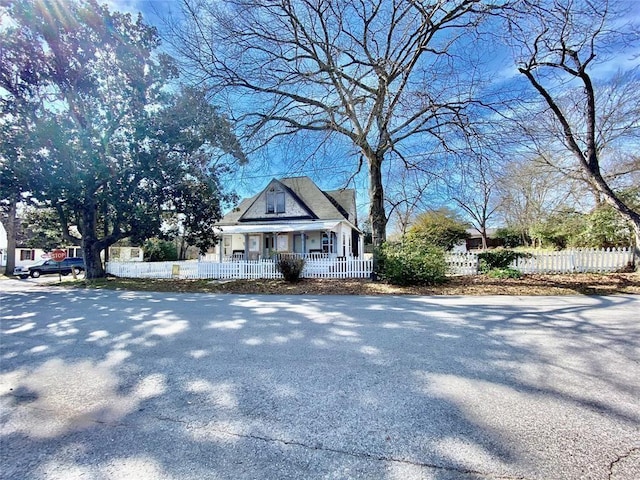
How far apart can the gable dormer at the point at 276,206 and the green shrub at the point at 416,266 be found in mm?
10378

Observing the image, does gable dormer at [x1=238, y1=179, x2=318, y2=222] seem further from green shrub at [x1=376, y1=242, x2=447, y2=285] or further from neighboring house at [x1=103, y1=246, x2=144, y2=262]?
neighboring house at [x1=103, y1=246, x2=144, y2=262]

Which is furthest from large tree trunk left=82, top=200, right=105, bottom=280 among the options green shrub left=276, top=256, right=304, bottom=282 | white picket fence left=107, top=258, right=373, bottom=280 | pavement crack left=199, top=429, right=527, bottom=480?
pavement crack left=199, top=429, right=527, bottom=480

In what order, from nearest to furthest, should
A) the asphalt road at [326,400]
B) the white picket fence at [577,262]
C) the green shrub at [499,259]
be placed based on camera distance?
the asphalt road at [326,400] → the white picket fence at [577,262] → the green shrub at [499,259]

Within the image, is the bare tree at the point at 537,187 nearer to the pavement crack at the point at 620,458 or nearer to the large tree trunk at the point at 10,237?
the pavement crack at the point at 620,458

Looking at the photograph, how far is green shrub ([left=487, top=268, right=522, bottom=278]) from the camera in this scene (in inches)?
441

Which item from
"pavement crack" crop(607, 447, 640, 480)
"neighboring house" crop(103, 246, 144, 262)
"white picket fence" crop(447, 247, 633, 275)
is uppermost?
"neighboring house" crop(103, 246, 144, 262)

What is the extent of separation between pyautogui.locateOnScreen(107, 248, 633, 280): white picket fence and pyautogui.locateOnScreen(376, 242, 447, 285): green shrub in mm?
1957

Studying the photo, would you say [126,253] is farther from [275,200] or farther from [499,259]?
[499,259]

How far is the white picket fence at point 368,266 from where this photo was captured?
11.9 metres

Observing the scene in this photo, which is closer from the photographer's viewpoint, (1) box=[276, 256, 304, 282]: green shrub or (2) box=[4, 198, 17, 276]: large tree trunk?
(1) box=[276, 256, 304, 282]: green shrub

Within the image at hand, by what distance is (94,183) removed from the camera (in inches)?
529

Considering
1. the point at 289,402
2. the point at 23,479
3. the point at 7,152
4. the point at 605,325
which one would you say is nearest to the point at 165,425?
the point at 23,479

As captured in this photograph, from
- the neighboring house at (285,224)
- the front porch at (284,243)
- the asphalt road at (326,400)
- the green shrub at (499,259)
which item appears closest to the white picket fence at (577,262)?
the green shrub at (499,259)

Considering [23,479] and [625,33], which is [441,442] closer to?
[23,479]
